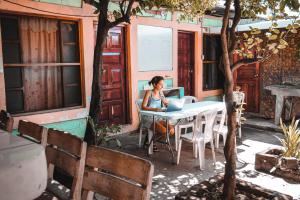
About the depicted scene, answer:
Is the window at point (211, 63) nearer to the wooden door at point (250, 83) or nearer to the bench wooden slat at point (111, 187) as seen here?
the wooden door at point (250, 83)

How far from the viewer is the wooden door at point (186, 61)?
340 inches

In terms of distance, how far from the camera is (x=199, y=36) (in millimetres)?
8875

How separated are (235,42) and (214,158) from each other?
2.61 metres

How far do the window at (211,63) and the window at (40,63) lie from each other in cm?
464

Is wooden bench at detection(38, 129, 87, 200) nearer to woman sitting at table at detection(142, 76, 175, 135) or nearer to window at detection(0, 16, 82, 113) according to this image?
woman sitting at table at detection(142, 76, 175, 135)

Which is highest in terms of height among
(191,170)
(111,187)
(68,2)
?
(68,2)

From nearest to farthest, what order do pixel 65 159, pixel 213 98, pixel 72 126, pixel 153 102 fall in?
1. pixel 65 159
2. pixel 153 102
3. pixel 72 126
4. pixel 213 98

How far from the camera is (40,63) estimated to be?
18.1 feet

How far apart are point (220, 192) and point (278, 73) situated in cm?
656

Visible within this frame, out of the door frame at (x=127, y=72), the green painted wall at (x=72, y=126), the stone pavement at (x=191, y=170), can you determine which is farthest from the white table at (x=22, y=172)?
the door frame at (x=127, y=72)

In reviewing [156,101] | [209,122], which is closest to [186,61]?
[156,101]

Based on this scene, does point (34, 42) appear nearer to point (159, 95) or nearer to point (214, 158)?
point (159, 95)

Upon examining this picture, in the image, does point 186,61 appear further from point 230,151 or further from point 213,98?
point 230,151

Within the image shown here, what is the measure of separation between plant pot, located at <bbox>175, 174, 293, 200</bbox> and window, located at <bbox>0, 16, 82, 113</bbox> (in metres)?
3.63
